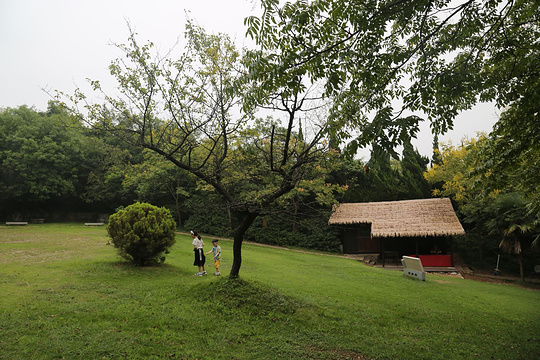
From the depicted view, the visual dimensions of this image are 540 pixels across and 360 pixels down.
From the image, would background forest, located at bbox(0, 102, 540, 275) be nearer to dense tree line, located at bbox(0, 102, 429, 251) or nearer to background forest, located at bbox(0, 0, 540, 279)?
dense tree line, located at bbox(0, 102, 429, 251)

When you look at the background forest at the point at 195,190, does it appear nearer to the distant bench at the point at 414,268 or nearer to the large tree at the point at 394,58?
the distant bench at the point at 414,268

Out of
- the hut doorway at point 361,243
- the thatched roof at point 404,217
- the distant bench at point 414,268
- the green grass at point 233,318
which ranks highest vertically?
the thatched roof at point 404,217

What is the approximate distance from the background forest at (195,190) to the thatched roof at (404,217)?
1284 mm

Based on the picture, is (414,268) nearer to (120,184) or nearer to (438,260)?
(438,260)

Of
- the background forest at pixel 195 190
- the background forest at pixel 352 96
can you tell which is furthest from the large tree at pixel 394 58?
the background forest at pixel 195 190

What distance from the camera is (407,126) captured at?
4160 millimetres

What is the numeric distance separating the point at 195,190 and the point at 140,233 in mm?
17809

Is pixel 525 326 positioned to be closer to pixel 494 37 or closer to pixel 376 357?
pixel 376 357

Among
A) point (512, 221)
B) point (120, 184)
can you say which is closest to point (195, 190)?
point (120, 184)

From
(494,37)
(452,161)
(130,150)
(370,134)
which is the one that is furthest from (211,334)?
(130,150)

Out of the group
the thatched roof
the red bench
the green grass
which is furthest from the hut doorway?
the green grass

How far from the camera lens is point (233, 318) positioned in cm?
677

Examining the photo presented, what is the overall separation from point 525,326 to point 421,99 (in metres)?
7.32

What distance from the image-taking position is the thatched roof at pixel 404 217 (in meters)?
19.0
